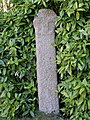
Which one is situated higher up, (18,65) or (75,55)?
(75,55)

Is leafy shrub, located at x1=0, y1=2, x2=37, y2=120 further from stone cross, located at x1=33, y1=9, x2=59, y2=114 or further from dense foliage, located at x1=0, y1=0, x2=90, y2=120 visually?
stone cross, located at x1=33, y1=9, x2=59, y2=114

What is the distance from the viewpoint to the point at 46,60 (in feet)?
9.57

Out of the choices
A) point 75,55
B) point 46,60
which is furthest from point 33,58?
point 75,55

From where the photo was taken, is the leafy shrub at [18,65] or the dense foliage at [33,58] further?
the leafy shrub at [18,65]

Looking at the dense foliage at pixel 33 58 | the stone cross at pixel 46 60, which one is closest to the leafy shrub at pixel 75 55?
the dense foliage at pixel 33 58

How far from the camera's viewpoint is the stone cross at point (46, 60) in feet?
9.43

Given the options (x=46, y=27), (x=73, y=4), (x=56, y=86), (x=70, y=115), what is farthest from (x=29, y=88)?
(x=73, y=4)

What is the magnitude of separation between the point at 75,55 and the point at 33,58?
63 centimetres

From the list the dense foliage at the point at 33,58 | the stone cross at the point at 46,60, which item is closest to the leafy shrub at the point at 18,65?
the dense foliage at the point at 33,58

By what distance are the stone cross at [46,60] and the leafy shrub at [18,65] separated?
105mm

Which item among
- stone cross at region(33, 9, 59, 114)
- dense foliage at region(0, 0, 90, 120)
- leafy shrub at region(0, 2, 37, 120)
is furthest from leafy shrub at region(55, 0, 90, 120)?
leafy shrub at region(0, 2, 37, 120)

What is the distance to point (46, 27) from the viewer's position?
9.44ft

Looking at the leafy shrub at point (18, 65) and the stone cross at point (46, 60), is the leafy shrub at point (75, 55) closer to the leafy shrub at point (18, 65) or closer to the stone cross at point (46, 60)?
the stone cross at point (46, 60)

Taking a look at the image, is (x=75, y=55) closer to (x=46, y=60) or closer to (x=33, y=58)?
(x=46, y=60)
